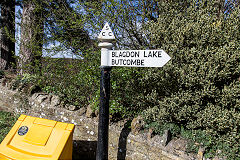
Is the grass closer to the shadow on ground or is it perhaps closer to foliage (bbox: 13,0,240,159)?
foliage (bbox: 13,0,240,159)

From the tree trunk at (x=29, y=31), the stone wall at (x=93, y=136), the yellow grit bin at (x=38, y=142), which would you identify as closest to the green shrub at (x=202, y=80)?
the stone wall at (x=93, y=136)

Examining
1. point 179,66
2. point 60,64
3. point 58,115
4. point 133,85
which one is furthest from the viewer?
point 60,64

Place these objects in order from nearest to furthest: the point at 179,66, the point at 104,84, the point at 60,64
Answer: the point at 104,84 → the point at 179,66 → the point at 60,64

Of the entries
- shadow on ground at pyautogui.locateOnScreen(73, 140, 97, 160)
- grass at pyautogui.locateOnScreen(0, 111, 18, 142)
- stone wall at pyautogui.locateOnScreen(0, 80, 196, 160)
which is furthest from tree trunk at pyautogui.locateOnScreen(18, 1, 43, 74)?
shadow on ground at pyautogui.locateOnScreen(73, 140, 97, 160)

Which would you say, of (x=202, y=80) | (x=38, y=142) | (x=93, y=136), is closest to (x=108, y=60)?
(x=38, y=142)

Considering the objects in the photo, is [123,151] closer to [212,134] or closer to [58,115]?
[212,134]

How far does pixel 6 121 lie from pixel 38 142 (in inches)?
125

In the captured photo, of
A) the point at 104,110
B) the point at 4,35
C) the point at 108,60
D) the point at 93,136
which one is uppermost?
the point at 4,35

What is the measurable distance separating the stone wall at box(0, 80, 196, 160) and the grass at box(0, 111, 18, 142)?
0.19 m

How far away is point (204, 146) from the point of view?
2.68 m

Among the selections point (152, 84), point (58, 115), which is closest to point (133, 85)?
point (152, 84)

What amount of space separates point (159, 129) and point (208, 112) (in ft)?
2.72

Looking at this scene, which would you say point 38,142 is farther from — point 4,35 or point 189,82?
point 4,35

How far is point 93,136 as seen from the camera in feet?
11.7
